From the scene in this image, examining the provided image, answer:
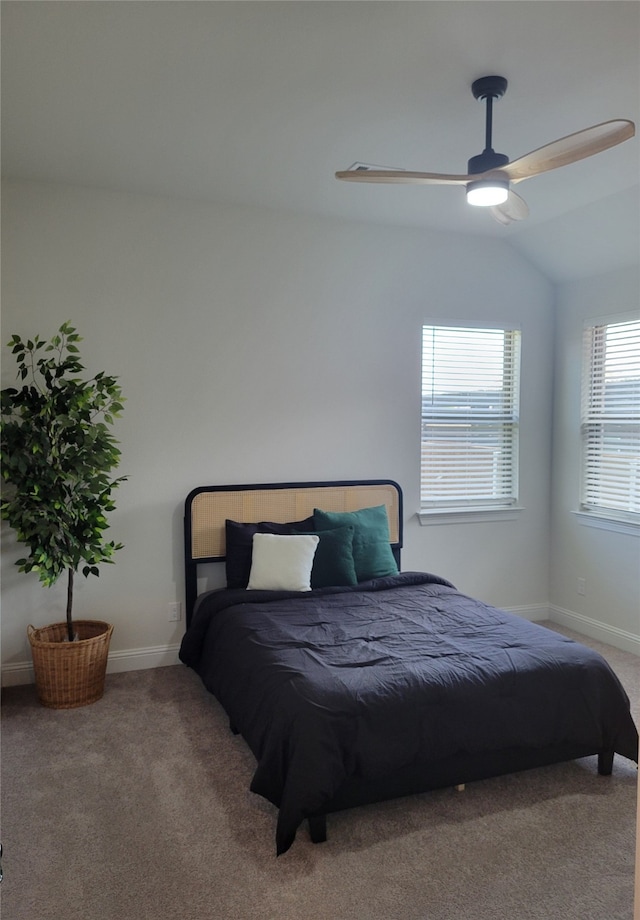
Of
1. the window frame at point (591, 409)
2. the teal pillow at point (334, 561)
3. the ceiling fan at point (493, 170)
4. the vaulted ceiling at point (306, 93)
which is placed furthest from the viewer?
the window frame at point (591, 409)

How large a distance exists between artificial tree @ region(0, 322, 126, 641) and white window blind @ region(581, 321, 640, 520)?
317 centimetres

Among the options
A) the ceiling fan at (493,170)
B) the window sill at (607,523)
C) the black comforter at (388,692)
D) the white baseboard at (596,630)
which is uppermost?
the ceiling fan at (493,170)

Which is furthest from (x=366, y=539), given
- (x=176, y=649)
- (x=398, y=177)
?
(x=398, y=177)

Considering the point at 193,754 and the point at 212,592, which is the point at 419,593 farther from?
the point at 193,754

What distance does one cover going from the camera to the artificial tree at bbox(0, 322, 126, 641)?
328 centimetres

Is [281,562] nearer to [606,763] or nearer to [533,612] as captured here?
[606,763]

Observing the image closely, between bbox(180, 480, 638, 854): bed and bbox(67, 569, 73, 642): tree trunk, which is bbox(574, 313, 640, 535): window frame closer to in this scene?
bbox(180, 480, 638, 854): bed

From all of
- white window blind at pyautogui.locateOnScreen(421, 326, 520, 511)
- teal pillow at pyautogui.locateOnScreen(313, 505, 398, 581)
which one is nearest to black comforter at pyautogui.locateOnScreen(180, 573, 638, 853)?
teal pillow at pyautogui.locateOnScreen(313, 505, 398, 581)

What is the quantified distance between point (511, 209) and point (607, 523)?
2482mm

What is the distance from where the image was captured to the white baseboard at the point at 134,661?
3701mm

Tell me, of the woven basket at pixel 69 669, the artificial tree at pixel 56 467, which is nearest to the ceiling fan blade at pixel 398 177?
the artificial tree at pixel 56 467

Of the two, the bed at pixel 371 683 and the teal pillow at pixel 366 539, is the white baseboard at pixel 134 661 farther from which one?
the teal pillow at pixel 366 539

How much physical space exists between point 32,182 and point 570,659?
11.8 ft

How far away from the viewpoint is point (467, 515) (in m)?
4.73
